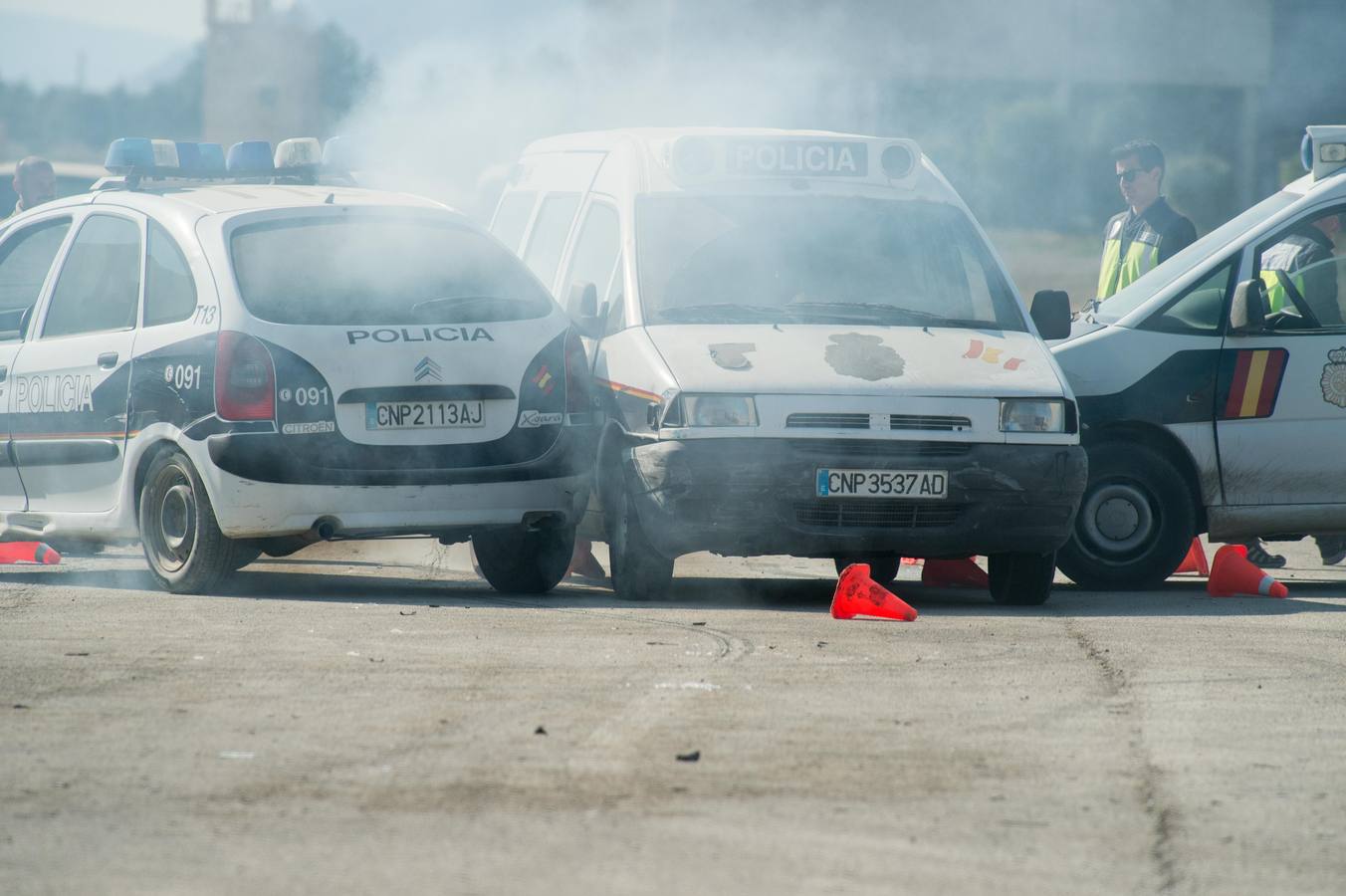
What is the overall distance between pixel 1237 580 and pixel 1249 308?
120 centimetres

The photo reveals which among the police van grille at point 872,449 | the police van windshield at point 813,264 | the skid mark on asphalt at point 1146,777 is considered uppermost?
the police van windshield at point 813,264

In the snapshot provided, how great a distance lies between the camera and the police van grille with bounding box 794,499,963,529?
322 inches

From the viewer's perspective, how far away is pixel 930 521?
8273 mm

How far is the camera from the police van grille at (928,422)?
8.22 metres

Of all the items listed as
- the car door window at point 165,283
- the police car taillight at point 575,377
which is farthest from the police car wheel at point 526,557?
the car door window at point 165,283

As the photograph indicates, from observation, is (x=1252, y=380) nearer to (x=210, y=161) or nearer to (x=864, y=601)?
(x=864, y=601)

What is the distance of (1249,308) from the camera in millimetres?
9461

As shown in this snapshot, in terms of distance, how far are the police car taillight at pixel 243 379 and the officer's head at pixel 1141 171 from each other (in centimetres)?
510

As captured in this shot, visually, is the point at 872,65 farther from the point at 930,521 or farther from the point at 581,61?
the point at 930,521

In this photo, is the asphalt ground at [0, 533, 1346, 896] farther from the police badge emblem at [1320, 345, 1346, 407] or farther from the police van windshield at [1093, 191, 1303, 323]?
the police van windshield at [1093, 191, 1303, 323]

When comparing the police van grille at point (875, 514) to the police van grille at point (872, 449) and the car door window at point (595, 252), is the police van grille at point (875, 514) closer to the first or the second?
the police van grille at point (872, 449)

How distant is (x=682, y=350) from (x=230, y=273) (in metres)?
1.75

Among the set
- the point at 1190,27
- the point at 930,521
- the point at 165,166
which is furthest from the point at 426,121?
the point at 1190,27

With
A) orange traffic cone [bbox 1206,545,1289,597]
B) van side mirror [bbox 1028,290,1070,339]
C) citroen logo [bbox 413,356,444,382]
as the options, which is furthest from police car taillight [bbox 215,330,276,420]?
orange traffic cone [bbox 1206,545,1289,597]
